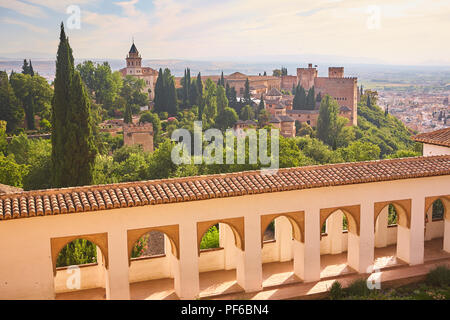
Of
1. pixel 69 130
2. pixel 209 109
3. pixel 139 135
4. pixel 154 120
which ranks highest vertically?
pixel 69 130

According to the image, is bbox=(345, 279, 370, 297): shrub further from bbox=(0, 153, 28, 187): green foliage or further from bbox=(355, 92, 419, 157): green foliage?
bbox=(355, 92, 419, 157): green foliage

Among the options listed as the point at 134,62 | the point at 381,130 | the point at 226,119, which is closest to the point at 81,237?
the point at 226,119

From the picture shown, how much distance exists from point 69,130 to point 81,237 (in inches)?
629

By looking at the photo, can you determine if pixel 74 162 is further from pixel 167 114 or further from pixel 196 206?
pixel 167 114

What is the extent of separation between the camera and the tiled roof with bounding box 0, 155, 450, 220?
940cm

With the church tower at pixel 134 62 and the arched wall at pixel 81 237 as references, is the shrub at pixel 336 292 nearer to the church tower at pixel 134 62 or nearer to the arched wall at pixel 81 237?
the arched wall at pixel 81 237

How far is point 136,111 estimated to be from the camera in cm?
5988

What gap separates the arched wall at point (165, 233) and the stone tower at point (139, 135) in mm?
35438

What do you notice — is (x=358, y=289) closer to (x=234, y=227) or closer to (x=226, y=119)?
(x=234, y=227)

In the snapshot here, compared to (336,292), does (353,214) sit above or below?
above

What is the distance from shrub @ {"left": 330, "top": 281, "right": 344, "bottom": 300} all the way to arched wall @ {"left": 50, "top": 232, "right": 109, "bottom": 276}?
472 cm

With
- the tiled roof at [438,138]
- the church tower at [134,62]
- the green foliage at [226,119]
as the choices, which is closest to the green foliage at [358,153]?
the green foliage at [226,119]

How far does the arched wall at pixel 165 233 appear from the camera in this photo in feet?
32.9

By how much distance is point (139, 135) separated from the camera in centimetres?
4544
